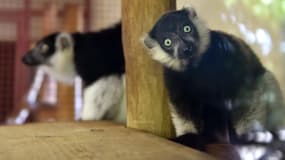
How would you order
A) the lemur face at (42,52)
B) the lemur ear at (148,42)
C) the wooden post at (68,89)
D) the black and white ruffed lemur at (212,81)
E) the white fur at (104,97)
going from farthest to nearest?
1. the wooden post at (68,89)
2. the lemur face at (42,52)
3. the white fur at (104,97)
4. the lemur ear at (148,42)
5. the black and white ruffed lemur at (212,81)

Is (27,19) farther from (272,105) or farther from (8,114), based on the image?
(272,105)

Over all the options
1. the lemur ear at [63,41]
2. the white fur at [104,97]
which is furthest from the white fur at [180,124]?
the lemur ear at [63,41]

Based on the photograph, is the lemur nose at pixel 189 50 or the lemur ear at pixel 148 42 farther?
the lemur ear at pixel 148 42

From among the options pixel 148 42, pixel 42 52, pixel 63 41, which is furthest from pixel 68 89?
pixel 148 42

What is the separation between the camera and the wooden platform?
1.05 metres

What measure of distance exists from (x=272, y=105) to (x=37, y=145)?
54 centimetres

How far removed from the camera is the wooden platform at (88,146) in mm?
1046

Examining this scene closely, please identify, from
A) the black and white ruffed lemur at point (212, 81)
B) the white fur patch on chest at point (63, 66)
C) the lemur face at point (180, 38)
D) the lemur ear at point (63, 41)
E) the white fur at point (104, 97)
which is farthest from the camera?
the white fur patch on chest at point (63, 66)

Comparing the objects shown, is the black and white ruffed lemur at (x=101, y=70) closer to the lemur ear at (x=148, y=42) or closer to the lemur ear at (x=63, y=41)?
the lemur ear at (x=63, y=41)

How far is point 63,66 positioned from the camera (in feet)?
10.2

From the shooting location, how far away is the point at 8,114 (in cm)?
475

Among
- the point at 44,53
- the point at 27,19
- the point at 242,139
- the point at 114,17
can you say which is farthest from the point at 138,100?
the point at 27,19

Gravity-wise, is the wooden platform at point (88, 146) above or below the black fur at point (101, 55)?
below

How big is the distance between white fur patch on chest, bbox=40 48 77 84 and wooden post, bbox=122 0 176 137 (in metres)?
1.59
